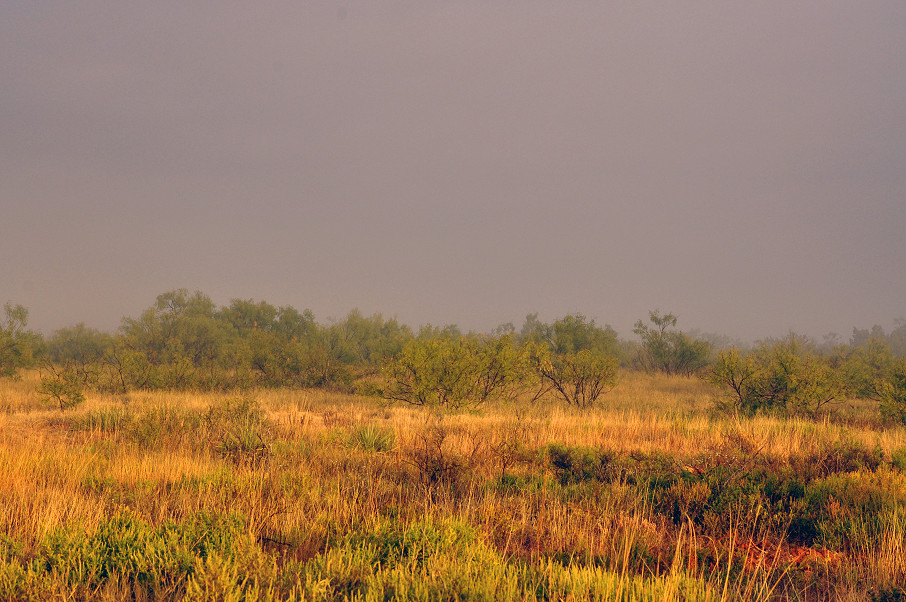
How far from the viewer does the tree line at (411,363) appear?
15.8 m

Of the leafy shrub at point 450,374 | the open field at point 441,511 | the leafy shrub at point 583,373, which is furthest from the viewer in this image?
the leafy shrub at point 583,373

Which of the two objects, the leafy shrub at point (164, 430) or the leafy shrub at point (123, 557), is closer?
the leafy shrub at point (123, 557)

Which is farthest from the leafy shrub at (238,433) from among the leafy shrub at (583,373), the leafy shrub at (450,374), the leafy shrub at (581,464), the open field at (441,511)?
the leafy shrub at (583,373)

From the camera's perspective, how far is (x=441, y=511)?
5020 mm

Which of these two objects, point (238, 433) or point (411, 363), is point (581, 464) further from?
point (411, 363)

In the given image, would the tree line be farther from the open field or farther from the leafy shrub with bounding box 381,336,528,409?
the open field

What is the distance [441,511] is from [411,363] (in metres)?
10.8

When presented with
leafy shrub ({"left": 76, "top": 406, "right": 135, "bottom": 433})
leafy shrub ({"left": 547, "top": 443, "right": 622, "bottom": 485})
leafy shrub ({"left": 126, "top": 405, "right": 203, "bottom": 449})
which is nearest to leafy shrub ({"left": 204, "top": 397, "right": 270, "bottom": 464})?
leafy shrub ({"left": 126, "top": 405, "right": 203, "bottom": 449})

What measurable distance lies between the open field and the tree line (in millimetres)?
5922

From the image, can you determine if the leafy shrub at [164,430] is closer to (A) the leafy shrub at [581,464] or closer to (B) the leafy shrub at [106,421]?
(B) the leafy shrub at [106,421]

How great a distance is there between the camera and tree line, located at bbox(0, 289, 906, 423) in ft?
51.8

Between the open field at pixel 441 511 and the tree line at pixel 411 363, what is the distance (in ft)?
19.4

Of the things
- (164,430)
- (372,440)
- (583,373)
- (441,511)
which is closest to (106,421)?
(164,430)

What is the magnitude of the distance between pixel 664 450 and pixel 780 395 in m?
9.99
